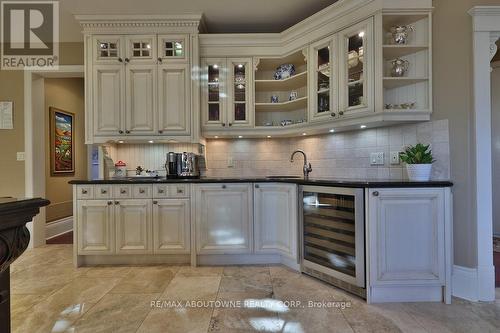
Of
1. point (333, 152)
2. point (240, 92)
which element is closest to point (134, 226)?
point (240, 92)

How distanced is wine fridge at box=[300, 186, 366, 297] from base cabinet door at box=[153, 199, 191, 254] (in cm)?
119

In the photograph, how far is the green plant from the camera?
2094 mm

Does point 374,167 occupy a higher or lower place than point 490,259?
higher

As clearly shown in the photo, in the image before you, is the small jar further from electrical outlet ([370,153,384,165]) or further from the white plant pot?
the white plant pot

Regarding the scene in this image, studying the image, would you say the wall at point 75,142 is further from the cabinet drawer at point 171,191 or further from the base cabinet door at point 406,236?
the base cabinet door at point 406,236

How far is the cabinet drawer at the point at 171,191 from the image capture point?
270 centimetres

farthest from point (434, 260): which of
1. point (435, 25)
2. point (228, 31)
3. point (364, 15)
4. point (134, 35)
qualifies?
point (134, 35)

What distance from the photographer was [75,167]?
4.67 metres

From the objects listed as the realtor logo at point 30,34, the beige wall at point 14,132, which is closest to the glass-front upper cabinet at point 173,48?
the realtor logo at point 30,34

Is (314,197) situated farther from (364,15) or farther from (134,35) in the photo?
(134,35)

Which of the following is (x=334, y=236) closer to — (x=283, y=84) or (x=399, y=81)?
(x=399, y=81)

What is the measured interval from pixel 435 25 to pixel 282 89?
1603 mm

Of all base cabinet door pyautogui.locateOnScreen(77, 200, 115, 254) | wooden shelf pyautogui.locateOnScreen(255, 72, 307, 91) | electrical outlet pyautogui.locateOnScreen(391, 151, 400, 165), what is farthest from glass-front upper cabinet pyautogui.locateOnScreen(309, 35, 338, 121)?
base cabinet door pyautogui.locateOnScreen(77, 200, 115, 254)

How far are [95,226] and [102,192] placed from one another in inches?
14.5
